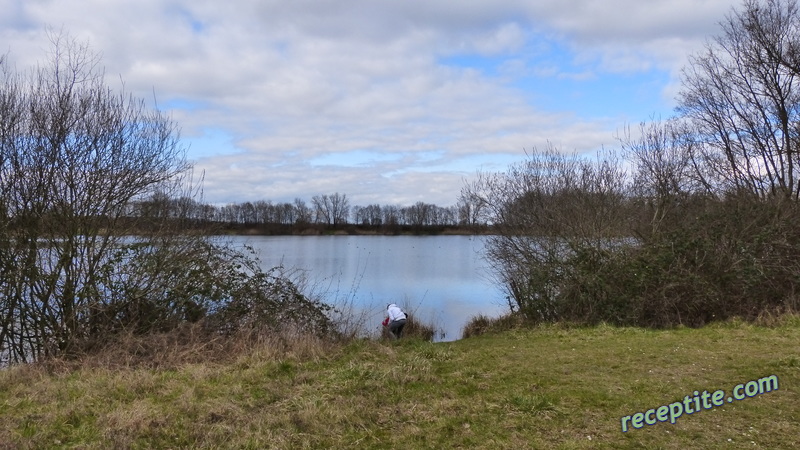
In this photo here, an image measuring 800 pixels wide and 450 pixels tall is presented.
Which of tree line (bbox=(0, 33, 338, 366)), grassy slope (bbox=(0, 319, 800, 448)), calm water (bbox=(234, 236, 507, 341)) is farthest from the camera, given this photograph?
calm water (bbox=(234, 236, 507, 341))

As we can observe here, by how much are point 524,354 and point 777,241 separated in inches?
299

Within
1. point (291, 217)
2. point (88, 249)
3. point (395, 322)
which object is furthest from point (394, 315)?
point (291, 217)

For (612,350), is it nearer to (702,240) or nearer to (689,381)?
(689,381)

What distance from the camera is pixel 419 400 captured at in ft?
16.7

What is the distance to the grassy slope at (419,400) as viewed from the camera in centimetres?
406

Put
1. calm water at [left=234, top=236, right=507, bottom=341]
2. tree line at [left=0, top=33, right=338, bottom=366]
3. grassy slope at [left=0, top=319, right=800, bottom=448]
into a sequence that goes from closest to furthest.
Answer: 1. grassy slope at [left=0, top=319, right=800, bottom=448]
2. tree line at [left=0, top=33, right=338, bottom=366]
3. calm water at [left=234, top=236, right=507, bottom=341]

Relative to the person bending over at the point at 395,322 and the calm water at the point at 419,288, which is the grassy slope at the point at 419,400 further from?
the calm water at the point at 419,288

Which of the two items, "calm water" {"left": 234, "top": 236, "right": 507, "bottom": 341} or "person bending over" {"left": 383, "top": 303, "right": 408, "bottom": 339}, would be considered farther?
"calm water" {"left": 234, "top": 236, "right": 507, "bottom": 341}

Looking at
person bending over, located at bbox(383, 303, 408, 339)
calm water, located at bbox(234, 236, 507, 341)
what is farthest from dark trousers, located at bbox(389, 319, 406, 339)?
calm water, located at bbox(234, 236, 507, 341)

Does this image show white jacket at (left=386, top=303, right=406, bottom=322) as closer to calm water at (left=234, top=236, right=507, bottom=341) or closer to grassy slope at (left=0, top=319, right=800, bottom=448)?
calm water at (left=234, top=236, right=507, bottom=341)

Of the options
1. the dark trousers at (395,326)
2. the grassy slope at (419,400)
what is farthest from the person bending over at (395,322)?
the grassy slope at (419,400)

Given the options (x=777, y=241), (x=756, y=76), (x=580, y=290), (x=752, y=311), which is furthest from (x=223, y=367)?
(x=756, y=76)

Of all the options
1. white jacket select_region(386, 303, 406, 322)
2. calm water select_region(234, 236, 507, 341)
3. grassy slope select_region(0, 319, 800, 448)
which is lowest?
calm water select_region(234, 236, 507, 341)

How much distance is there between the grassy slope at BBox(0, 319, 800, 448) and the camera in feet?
13.3
